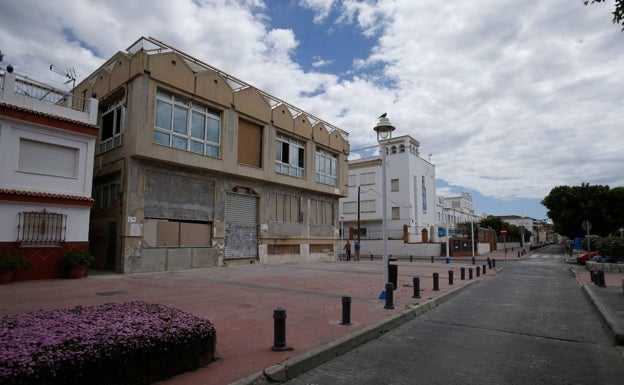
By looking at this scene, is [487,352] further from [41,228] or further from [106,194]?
[106,194]

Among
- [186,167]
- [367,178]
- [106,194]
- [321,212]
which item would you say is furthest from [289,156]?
[367,178]

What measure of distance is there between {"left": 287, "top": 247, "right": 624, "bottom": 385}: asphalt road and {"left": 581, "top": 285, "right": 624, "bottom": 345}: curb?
0.55ft

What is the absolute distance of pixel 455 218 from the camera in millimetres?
75188

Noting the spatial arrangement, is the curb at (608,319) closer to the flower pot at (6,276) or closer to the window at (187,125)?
the flower pot at (6,276)

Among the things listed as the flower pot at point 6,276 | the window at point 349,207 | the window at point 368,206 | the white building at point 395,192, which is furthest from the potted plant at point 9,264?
the window at point 349,207

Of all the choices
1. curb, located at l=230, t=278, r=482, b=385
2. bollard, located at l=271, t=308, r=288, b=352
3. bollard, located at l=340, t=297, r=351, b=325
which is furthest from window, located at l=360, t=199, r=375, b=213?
bollard, located at l=271, t=308, r=288, b=352

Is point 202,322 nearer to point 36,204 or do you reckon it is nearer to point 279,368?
point 279,368

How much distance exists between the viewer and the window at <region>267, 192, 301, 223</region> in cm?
2439

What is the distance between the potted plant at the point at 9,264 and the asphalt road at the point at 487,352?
12.1m

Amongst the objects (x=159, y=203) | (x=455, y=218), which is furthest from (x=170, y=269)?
(x=455, y=218)

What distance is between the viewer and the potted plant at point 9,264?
12477 mm

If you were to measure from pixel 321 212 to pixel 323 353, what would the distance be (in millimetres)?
23404

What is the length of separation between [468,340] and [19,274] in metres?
14.3

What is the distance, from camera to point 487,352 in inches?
242
